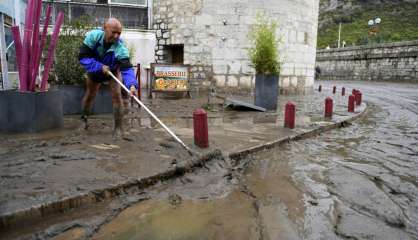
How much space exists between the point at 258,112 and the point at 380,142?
3.25m

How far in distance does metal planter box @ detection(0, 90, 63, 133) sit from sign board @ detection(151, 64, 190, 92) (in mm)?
5261

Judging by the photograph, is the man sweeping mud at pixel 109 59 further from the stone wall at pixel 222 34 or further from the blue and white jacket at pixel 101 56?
the stone wall at pixel 222 34

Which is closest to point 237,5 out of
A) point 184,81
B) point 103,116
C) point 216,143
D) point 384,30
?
point 184,81

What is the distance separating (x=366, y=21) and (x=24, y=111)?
151 feet

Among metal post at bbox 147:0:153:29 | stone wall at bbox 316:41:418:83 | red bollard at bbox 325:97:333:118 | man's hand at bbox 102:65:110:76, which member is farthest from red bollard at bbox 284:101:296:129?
stone wall at bbox 316:41:418:83

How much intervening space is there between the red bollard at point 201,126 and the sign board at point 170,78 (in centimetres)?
600

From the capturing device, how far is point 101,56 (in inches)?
206

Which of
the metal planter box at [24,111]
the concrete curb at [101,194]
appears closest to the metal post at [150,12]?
the metal planter box at [24,111]

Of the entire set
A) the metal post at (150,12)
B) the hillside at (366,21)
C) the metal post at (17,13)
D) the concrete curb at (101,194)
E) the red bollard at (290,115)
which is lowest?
the concrete curb at (101,194)

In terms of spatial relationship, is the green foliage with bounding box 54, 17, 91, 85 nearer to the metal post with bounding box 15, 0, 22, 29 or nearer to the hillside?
the metal post with bounding box 15, 0, 22, 29

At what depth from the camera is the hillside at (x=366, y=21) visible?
122 ft

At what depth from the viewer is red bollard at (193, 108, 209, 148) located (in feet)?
15.9

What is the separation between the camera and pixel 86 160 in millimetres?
4102

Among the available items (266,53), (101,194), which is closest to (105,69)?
(101,194)
